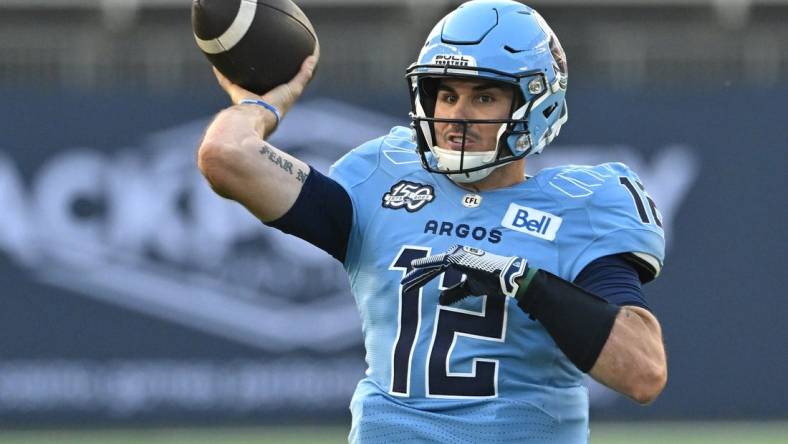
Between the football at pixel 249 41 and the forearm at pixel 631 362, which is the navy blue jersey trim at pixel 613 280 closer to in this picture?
the forearm at pixel 631 362

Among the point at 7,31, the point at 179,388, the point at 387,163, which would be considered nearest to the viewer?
the point at 387,163

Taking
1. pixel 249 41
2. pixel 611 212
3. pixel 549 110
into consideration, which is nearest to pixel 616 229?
pixel 611 212

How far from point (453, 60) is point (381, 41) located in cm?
1109

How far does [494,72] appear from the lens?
416cm

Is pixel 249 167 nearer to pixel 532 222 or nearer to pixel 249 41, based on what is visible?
pixel 249 41

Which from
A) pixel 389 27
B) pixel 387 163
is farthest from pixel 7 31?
pixel 387 163

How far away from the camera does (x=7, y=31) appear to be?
15.0 metres

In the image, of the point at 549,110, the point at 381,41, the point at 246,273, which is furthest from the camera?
the point at 381,41

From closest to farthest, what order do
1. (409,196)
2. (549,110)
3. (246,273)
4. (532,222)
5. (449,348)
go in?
1. (449,348)
2. (532,222)
3. (409,196)
4. (549,110)
5. (246,273)

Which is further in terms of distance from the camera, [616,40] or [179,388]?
[616,40]

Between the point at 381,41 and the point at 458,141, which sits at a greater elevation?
the point at 458,141

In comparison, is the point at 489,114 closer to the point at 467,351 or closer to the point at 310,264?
the point at 467,351

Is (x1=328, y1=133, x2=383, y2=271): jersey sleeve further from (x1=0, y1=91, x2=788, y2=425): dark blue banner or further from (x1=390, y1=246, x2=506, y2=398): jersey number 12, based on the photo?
(x1=0, y1=91, x2=788, y2=425): dark blue banner

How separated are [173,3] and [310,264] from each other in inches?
206
